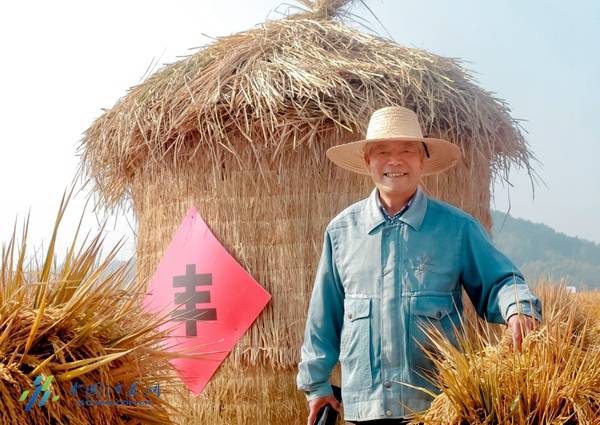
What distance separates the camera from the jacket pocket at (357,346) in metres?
2.75

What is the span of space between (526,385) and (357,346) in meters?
0.91

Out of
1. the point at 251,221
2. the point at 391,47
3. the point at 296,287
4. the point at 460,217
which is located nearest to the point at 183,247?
the point at 251,221

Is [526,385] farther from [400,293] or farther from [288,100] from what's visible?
[288,100]

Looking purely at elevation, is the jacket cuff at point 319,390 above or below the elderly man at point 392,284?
below

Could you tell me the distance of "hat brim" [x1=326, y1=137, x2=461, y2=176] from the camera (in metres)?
3.11

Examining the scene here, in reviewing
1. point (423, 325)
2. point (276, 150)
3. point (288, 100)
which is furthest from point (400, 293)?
point (288, 100)

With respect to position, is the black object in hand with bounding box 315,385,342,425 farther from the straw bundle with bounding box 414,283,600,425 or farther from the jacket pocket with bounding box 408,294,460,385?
the straw bundle with bounding box 414,283,600,425

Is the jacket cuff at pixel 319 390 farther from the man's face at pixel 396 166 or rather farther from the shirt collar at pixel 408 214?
the man's face at pixel 396 166

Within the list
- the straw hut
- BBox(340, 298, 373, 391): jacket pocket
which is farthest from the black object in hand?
the straw hut

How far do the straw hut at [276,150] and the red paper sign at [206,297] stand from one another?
2.5 inches

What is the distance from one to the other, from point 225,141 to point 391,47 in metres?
1.29

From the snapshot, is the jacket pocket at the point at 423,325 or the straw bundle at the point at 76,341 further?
the jacket pocket at the point at 423,325

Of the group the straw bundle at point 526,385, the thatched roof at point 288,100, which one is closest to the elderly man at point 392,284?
the straw bundle at point 526,385

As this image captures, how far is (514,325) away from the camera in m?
2.32
